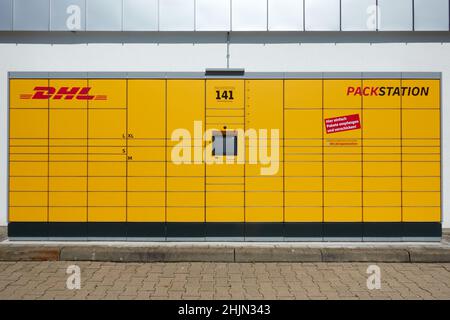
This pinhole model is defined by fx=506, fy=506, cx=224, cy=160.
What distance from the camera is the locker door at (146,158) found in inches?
352

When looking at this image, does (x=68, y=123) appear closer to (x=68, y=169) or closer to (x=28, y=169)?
(x=68, y=169)

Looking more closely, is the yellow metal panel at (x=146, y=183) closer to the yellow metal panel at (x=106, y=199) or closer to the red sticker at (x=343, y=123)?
the yellow metal panel at (x=106, y=199)

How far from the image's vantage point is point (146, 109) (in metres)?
8.95

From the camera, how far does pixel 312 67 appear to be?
10156mm

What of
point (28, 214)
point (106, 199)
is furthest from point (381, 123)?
point (28, 214)

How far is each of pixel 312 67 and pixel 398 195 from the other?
305 centimetres

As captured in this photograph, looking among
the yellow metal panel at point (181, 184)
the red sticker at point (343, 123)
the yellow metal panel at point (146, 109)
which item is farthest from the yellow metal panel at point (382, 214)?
the yellow metal panel at point (146, 109)

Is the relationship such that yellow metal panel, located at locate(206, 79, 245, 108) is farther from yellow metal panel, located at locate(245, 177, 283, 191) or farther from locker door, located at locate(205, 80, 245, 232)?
yellow metal panel, located at locate(245, 177, 283, 191)

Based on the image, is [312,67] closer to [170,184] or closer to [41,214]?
[170,184]

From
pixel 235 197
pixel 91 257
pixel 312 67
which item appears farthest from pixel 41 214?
pixel 312 67

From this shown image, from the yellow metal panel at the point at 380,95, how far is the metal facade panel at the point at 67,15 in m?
5.47

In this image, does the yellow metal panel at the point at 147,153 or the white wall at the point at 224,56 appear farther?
the white wall at the point at 224,56

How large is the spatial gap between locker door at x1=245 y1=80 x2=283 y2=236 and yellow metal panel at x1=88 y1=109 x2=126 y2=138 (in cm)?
221

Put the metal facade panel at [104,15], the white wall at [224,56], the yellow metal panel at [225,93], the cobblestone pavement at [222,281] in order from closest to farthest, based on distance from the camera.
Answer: the cobblestone pavement at [222,281], the yellow metal panel at [225,93], the metal facade panel at [104,15], the white wall at [224,56]
